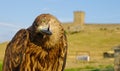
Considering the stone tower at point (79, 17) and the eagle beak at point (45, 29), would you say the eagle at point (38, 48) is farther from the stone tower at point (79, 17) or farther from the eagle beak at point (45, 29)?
the stone tower at point (79, 17)

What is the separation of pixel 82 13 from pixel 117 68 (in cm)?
6645

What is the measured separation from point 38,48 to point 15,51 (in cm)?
23

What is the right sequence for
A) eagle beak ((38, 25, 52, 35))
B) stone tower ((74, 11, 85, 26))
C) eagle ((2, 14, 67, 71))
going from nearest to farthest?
eagle beak ((38, 25, 52, 35))
eagle ((2, 14, 67, 71))
stone tower ((74, 11, 85, 26))

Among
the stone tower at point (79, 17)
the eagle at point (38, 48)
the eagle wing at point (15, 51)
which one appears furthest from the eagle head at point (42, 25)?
the stone tower at point (79, 17)

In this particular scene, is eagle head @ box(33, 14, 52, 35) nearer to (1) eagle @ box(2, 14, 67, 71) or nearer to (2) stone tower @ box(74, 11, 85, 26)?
(1) eagle @ box(2, 14, 67, 71)

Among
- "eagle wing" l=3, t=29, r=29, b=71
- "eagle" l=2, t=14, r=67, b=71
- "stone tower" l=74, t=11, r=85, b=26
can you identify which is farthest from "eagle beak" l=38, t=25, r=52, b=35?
"stone tower" l=74, t=11, r=85, b=26

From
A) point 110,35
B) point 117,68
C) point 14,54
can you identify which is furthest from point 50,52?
point 110,35

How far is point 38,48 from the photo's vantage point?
4.41m

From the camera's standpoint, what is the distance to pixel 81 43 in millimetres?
57312

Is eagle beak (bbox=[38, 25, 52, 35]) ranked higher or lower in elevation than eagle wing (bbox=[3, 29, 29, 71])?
higher

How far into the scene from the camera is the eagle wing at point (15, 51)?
14.2 ft

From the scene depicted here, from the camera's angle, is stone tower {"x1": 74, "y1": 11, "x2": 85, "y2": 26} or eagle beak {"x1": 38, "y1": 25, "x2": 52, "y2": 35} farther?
stone tower {"x1": 74, "y1": 11, "x2": 85, "y2": 26}

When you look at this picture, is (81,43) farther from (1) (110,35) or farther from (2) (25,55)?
(2) (25,55)

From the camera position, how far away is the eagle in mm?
4332
